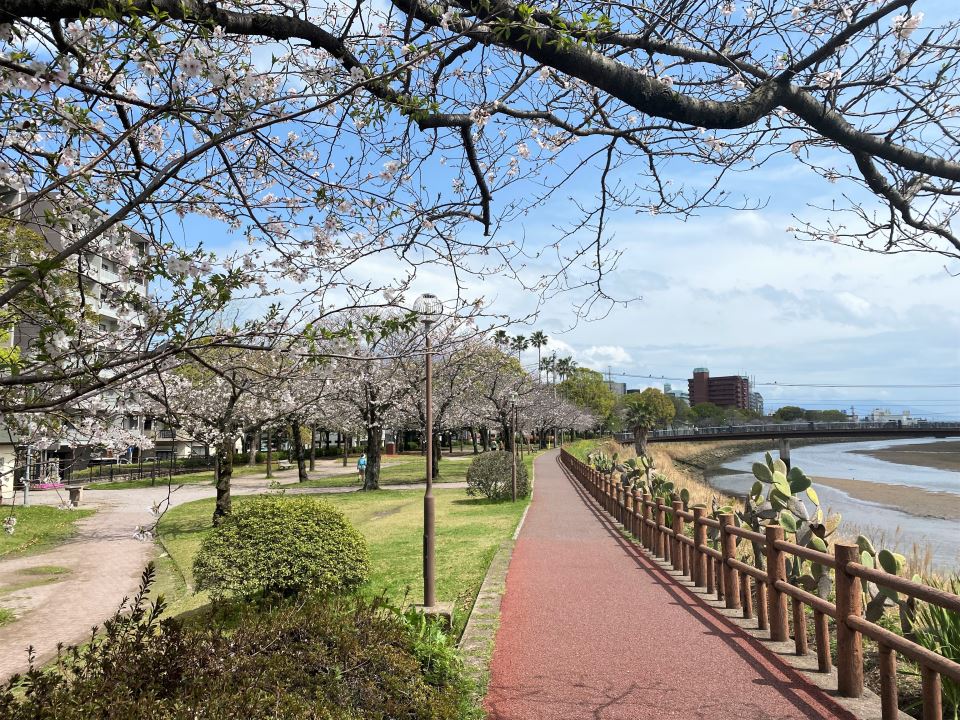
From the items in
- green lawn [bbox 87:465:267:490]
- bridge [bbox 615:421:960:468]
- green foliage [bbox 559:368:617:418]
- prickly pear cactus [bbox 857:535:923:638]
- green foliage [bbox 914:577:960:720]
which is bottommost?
green lawn [bbox 87:465:267:490]

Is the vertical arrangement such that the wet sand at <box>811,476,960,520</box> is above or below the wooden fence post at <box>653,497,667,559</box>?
below

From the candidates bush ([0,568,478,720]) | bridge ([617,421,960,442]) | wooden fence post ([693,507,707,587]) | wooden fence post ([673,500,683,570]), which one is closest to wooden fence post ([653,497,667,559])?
wooden fence post ([673,500,683,570])

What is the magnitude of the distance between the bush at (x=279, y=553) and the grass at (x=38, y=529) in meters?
9.51

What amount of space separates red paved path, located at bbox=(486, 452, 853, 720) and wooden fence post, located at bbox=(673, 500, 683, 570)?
39 centimetres

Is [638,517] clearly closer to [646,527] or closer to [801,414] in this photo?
[646,527]

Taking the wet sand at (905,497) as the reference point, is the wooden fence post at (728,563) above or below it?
above

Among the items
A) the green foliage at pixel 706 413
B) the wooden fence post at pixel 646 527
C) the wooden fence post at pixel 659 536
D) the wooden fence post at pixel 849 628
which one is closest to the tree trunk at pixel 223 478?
the wooden fence post at pixel 646 527

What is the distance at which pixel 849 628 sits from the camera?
197 inches

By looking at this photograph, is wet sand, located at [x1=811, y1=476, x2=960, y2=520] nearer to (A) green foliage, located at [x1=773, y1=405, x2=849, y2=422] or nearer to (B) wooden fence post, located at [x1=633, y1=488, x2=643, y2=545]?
A: (B) wooden fence post, located at [x1=633, y1=488, x2=643, y2=545]

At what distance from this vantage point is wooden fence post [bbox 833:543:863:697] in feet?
16.4

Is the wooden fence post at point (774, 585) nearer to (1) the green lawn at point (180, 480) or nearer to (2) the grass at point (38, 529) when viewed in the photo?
(2) the grass at point (38, 529)

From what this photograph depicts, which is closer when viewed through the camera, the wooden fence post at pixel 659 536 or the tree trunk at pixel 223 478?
the wooden fence post at pixel 659 536

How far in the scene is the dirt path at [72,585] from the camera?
9.41 m

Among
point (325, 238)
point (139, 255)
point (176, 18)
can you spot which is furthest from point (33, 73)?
point (325, 238)
